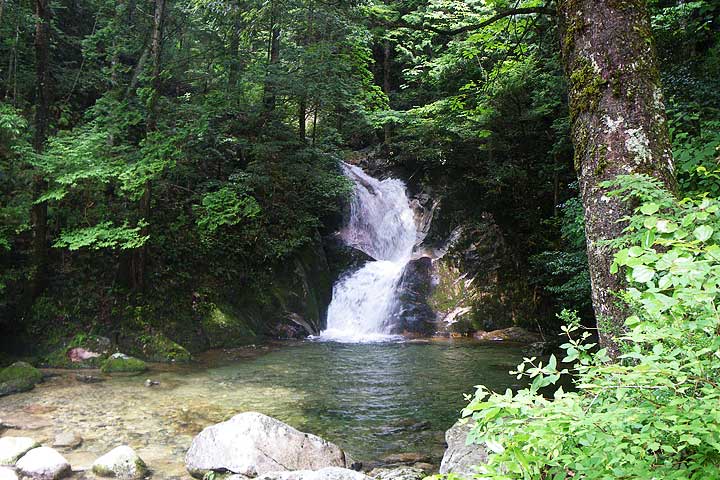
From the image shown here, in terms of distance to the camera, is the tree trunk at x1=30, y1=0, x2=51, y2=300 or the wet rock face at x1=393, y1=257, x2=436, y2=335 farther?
the wet rock face at x1=393, y1=257, x2=436, y2=335

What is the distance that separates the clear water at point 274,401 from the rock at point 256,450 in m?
0.34

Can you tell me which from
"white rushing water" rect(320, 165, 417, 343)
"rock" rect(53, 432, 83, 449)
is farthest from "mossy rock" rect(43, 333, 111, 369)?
"white rushing water" rect(320, 165, 417, 343)

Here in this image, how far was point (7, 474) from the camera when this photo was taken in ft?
14.4

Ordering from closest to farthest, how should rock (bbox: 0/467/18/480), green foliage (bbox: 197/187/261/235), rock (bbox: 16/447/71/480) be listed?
rock (bbox: 0/467/18/480), rock (bbox: 16/447/71/480), green foliage (bbox: 197/187/261/235)

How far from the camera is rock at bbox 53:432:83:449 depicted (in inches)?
211

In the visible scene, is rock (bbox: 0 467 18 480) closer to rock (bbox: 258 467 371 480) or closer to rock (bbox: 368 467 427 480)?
rock (bbox: 258 467 371 480)

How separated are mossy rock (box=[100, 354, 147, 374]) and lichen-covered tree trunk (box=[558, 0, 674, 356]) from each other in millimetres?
8292

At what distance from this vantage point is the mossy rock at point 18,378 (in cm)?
715

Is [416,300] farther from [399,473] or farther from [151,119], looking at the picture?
[399,473]

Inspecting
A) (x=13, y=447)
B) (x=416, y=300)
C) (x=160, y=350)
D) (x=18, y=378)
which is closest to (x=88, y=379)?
(x=18, y=378)

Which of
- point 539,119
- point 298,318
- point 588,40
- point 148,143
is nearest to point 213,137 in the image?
point 148,143

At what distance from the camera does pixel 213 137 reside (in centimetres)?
1093

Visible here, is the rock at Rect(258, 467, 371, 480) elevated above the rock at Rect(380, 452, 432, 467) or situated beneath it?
elevated above

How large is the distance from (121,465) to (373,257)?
37.7 feet
